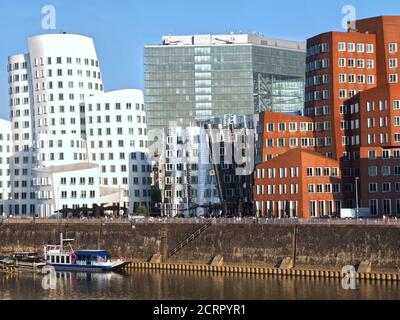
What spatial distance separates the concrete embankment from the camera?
373 ft

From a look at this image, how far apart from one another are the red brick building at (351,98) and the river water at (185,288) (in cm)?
3356

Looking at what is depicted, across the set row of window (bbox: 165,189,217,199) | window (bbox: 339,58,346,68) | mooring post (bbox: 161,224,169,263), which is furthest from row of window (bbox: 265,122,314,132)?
mooring post (bbox: 161,224,169,263)

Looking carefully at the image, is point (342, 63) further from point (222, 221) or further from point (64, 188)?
point (64, 188)

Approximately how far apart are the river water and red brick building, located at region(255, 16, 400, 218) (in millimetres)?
33565

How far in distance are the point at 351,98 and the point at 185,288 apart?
196ft

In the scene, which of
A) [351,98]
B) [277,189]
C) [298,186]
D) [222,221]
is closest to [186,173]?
[277,189]

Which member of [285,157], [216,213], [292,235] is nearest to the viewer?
[292,235]

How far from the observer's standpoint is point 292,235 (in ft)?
400

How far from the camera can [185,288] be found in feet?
356

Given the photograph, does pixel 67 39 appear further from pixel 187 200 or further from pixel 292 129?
pixel 292 129

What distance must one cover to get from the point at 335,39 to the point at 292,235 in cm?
4715

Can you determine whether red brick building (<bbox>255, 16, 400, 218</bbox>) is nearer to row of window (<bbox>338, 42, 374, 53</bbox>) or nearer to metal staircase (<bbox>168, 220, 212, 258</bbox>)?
row of window (<bbox>338, 42, 374, 53</bbox>)

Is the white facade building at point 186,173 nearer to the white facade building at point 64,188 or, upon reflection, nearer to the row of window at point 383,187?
the white facade building at point 64,188

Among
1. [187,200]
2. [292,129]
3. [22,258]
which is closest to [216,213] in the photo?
[187,200]
